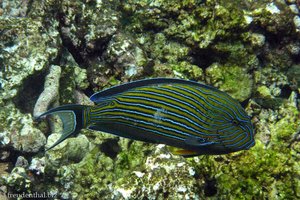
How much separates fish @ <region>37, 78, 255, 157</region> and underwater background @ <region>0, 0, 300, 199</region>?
1.69 meters

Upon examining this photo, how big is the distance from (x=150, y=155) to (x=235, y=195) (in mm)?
1283

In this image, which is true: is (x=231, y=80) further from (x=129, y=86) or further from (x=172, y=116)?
(x=129, y=86)

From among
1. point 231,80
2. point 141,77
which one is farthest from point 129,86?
point 231,80

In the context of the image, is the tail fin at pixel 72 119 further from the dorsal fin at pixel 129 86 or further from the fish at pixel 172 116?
the dorsal fin at pixel 129 86

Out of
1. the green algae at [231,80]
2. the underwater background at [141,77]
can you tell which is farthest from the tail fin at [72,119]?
the green algae at [231,80]

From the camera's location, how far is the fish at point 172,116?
2.35 m

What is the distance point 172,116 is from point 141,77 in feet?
8.65

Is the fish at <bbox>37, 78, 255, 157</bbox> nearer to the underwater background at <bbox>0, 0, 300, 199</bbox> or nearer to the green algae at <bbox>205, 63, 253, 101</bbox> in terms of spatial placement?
the underwater background at <bbox>0, 0, 300, 199</bbox>

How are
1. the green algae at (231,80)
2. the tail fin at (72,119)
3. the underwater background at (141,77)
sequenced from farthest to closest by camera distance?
the green algae at (231,80) < the underwater background at (141,77) < the tail fin at (72,119)

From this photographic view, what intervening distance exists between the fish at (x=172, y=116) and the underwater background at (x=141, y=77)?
5.54 feet

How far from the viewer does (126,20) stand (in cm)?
577

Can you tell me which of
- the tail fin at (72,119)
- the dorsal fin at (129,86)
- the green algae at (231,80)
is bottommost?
the tail fin at (72,119)

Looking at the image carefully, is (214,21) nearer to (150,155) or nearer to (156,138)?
(150,155)

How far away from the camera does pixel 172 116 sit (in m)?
2.39
